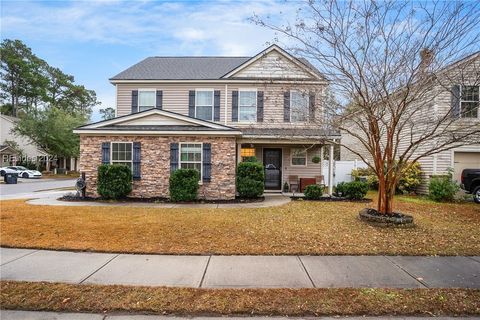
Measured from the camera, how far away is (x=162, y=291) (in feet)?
12.8

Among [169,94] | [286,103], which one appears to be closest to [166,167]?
[169,94]

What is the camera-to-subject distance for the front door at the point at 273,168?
16.4 metres

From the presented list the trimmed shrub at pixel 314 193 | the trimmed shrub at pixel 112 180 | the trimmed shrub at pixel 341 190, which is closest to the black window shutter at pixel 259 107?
the trimmed shrub at pixel 314 193

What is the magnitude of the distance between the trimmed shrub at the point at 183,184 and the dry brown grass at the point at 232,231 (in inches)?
73.3

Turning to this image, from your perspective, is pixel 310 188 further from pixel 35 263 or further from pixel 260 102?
pixel 35 263

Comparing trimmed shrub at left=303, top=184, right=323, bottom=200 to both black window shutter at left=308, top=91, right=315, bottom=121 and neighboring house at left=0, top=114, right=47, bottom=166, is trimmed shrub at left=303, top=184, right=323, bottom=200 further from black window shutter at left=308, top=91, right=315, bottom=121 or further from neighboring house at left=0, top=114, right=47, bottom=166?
neighboring house at left=0, top=114, right=47, bottom=166

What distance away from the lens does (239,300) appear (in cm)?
369

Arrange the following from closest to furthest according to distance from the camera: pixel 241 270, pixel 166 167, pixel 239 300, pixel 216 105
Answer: pixel 239 300
pixel 241 270
pixel 166 167
pixel 216 105

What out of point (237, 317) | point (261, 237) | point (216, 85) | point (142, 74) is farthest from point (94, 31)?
point (237, 317)

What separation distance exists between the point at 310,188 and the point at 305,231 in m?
6.32

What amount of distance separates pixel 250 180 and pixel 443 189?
340 inches

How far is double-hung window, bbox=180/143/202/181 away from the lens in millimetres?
12867

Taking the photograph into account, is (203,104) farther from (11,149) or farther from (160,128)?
(11,149)

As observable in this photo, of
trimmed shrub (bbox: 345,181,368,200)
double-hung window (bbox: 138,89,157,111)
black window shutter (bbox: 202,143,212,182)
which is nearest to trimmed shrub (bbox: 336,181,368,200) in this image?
trimmed shrub (bbox: 345,181,368,200)
